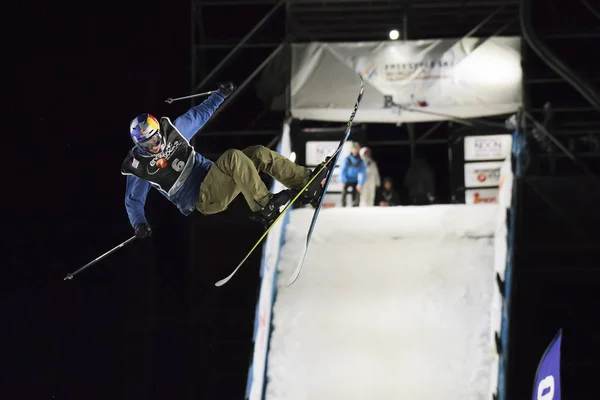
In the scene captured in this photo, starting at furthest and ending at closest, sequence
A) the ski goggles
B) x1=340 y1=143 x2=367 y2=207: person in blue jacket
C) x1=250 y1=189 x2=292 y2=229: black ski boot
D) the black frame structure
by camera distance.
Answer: x1=340 y1=143 x2=367 y2=207: person in blue jacket
the black frame structure
x1=250 y1=189 x2=292 y2=229: black ski boot
the ski goggles

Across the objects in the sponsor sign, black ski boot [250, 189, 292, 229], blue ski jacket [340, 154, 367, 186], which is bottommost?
the sponsor sign

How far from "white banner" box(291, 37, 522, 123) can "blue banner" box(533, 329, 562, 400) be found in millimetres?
3971

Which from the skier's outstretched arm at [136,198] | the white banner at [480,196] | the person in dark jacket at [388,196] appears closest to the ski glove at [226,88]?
the skier's outstretched arm at [136,198]

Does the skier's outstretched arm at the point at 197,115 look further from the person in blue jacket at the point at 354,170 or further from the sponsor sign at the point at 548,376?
the person in blue jacket at the point at 354,170

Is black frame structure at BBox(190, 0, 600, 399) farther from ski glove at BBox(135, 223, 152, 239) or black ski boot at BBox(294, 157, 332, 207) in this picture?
ski glove at BBox(135, 223, 152, 239)

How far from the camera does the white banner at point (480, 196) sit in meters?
10.2

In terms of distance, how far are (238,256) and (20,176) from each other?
2500mm

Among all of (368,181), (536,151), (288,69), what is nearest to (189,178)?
(288,69)

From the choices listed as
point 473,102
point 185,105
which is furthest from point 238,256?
point 473,102

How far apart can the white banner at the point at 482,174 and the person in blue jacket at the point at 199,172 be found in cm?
483

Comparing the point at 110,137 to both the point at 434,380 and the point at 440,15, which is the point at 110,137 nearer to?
the point at 440,15

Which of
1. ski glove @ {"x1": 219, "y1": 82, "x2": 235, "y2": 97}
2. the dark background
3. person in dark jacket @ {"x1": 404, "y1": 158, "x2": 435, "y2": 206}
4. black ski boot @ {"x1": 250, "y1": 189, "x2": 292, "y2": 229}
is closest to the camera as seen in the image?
ski glove @ {"x1": 219, "y1": 82, "x2": 235, "y2": 97}

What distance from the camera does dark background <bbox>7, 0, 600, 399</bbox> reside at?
9508mm

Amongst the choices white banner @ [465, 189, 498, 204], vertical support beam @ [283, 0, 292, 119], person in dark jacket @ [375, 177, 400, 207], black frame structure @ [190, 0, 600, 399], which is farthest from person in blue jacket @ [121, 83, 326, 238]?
white banner @ [465, 189, 498, 204]
